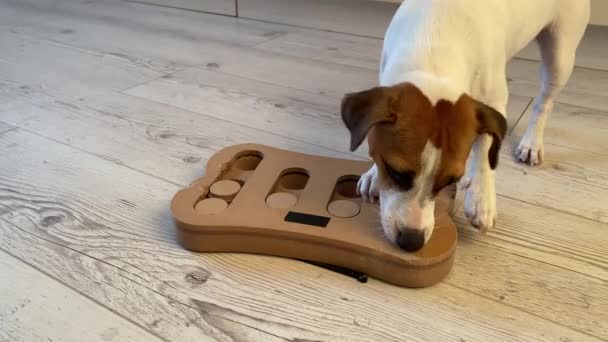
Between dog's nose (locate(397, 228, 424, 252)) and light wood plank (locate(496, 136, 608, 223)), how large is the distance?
487 millimetres

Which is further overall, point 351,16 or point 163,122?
point 351,16

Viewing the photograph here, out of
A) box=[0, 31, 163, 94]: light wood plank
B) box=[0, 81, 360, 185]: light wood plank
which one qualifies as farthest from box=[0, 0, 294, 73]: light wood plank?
box=[0, 81, 360, 185]: light wood plank

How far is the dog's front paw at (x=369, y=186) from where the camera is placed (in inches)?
51.9

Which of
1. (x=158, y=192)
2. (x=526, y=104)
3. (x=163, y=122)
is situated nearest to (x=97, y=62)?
(x=163, y=122)

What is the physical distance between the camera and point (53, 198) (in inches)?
59.1

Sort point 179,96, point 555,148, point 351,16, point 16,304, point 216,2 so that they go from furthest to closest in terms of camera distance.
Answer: point 216,2 → point 351,16 → point 179,96 → point 555,148 → point 16,304

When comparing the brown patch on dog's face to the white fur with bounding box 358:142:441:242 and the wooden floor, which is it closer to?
the white fur with bounding box 358:142:441:242

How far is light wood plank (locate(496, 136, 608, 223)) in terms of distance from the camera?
1454mm

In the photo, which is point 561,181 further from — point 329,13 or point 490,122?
point 329,13

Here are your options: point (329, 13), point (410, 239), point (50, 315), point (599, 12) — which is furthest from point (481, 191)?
point (329, 13)

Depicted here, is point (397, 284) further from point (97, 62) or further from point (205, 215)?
point (97, 62)

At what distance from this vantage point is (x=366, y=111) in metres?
1.07

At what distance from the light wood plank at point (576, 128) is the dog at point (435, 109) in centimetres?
45

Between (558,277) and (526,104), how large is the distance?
1.03 meters
